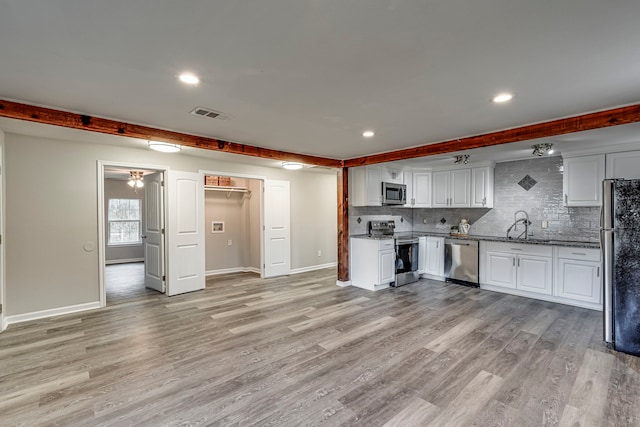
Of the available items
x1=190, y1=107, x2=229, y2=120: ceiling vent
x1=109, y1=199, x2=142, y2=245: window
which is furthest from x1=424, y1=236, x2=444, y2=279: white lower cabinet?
x1=109, y1=199, x2=142, y2=245: window

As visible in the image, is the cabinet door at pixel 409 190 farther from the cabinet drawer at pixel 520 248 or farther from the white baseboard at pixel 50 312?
the white baseboard at pixel 50 312

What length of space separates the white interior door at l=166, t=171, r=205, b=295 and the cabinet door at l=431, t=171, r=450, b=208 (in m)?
4.64

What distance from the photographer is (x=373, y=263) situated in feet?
18.0

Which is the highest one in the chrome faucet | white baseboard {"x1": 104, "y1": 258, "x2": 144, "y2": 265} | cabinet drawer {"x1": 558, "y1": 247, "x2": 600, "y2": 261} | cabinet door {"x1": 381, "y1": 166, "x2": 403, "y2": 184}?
cabinet door {"x1": 381, "y1": 166, "x2": 403, "y2": 184}

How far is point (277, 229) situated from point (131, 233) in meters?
5.28

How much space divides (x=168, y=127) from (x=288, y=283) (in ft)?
11.5

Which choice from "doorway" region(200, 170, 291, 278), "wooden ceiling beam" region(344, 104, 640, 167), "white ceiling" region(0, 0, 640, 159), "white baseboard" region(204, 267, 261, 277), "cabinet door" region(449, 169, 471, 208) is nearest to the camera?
"white ceiling" region(0, 0, 640, 159)

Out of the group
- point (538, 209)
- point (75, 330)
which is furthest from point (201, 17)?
point (538, 209)

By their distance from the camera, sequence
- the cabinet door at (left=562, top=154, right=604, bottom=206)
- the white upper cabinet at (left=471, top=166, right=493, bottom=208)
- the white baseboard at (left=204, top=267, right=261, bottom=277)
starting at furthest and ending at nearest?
the white baseboard at (left=204, top=267, right=261, bottom=277)
the white upper cabinet at (left=471, top=166, right=493, bottom=208)
the cabinet door at (left=562, top=154, right=604, bottom=206)

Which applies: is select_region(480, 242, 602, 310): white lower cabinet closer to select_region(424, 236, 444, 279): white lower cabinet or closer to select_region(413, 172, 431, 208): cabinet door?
select_region(424, 236, 444, 279): white lower cabinet

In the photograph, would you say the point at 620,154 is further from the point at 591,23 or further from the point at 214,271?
the point at 214,271

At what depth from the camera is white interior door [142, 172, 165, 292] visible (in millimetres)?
5199

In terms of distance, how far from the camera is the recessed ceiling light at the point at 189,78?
2.28 meters

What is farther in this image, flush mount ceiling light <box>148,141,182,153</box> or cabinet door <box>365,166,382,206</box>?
cabinet door <box>365,166,382,206</box>
